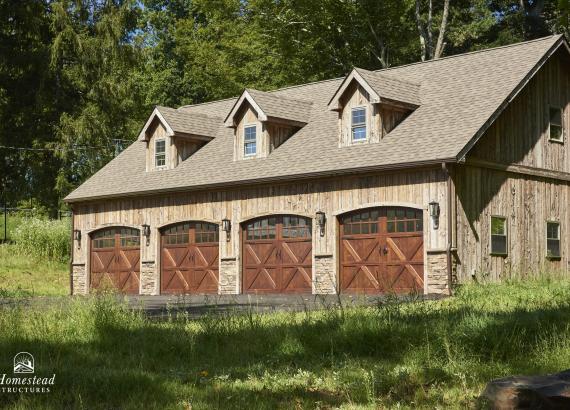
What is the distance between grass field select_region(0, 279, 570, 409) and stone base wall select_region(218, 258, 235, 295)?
46.2ft

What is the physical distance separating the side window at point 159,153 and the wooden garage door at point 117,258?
106 inches

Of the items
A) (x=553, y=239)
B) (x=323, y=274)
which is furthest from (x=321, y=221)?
(x=553, y=239)

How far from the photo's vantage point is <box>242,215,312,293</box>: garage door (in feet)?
85.7

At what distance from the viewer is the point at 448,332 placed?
1088 centimetres

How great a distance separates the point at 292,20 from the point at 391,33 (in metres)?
4.93

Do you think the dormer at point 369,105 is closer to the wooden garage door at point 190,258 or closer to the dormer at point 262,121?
the dormer at point 262,121

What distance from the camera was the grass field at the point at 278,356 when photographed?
27.9 ft

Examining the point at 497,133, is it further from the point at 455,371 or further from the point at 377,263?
the point at 455,371

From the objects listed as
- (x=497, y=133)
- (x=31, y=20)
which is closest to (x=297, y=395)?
(x=497, y=133)

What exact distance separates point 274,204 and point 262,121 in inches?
127

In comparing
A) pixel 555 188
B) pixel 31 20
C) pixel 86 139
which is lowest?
pixel 555 188

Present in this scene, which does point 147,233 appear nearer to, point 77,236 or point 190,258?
point 190,258

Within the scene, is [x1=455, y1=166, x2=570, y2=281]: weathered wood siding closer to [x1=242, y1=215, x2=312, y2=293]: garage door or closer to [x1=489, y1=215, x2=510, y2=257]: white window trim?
[x1=489, y1=215, x2=510, y2=257]: white window trim

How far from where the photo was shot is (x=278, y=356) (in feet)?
35.3
